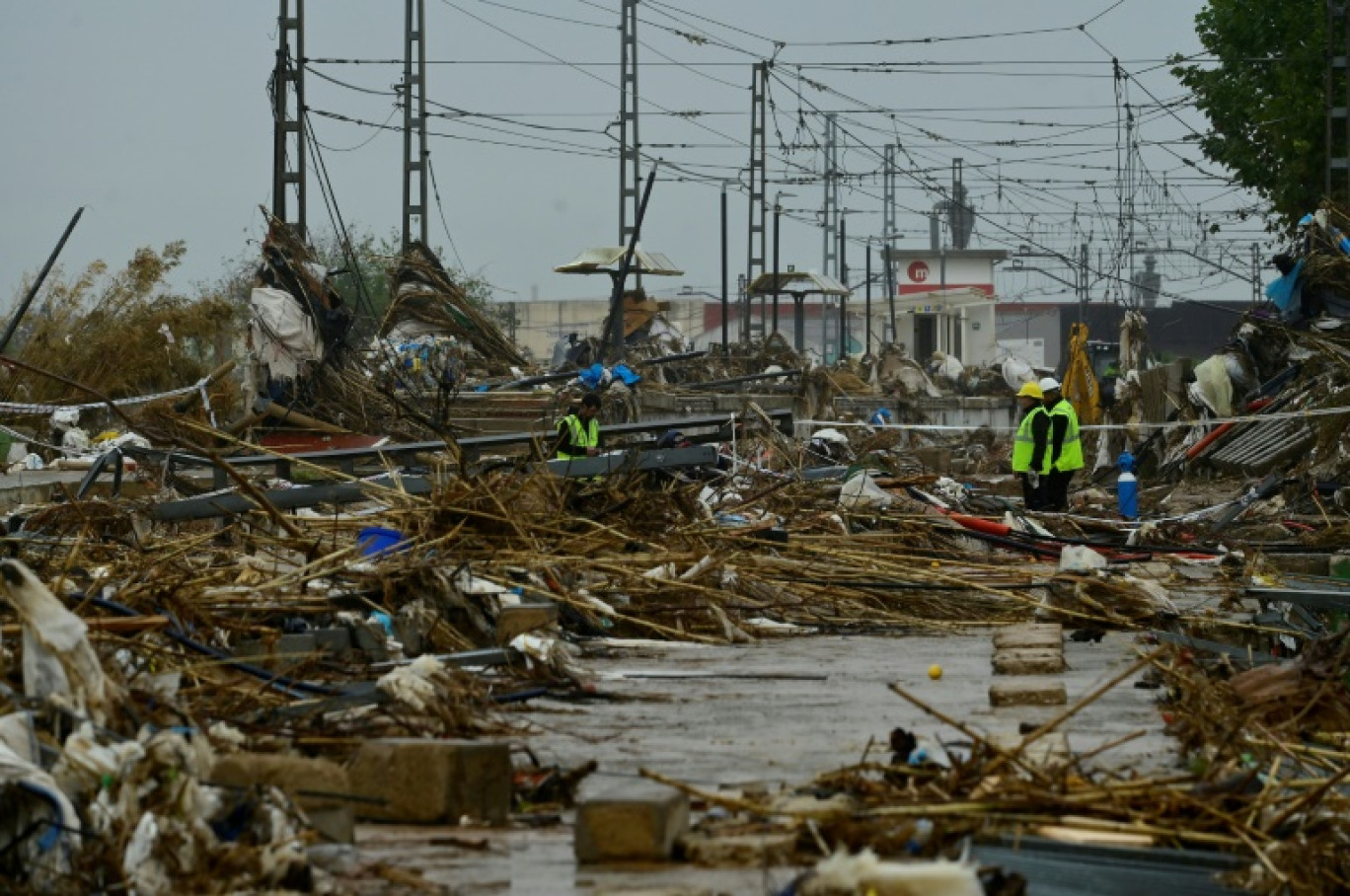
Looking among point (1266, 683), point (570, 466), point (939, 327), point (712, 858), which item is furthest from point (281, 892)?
point (939, 327)

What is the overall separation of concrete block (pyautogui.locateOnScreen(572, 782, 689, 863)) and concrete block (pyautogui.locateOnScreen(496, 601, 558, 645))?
13.3 ft

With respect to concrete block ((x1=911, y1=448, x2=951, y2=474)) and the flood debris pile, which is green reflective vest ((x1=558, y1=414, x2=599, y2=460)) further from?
concrete block ((x1=911, y1=448, x2=951, y2=474))

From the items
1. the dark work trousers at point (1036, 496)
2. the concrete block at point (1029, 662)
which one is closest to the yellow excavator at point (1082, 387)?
the dark work trousers at point (1036, 496)

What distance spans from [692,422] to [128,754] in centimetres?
1252

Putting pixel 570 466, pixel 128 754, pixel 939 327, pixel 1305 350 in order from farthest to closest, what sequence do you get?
pixel 939 327
pixel 1305 350
pixel 570 466
pixel 128 754

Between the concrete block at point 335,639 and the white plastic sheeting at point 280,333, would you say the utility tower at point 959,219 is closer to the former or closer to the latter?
the white plastic sheeting at point 280,333

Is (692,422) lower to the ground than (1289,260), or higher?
lower

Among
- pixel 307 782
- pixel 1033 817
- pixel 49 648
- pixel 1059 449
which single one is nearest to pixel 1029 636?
pixel 1033 817

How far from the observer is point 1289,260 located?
27125 mm

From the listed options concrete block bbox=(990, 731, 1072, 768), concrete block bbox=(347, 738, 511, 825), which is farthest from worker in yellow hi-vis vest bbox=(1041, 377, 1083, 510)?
concrete block bbox=(347, 738, 511, 825)

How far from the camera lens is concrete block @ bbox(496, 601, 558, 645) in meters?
9.80

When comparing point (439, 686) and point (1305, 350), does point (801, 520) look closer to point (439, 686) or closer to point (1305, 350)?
point (439, 686)

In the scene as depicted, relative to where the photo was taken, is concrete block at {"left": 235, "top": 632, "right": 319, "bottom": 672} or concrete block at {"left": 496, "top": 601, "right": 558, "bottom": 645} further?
concrete block at {"left": 496, "top": 601, "right": 558, "bottom": 645}

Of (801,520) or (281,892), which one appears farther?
(801,520)
